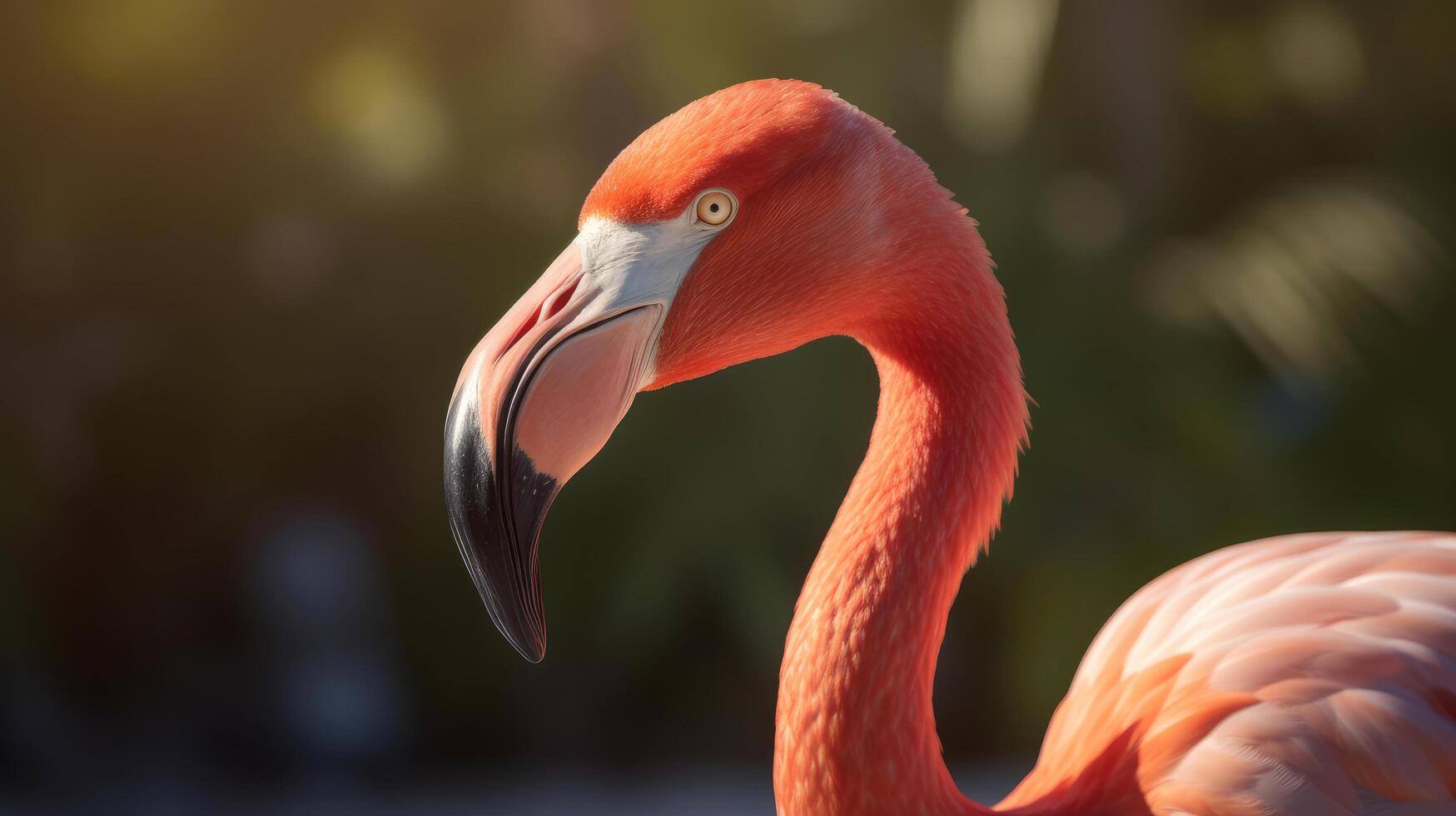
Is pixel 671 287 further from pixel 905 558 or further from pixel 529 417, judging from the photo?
pixel 905 558

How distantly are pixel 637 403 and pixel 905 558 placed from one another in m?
2.13

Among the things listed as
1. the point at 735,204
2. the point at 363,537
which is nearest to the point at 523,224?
the point at 363,537

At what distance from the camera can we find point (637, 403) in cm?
323

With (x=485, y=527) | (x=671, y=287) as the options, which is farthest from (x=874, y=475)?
(x=485, y=527)

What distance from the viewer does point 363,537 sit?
345cm

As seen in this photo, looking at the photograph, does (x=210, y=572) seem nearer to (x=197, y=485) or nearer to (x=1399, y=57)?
(x=197, y=485)

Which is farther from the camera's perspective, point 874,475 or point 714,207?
point 874,475

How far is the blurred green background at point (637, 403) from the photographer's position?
3150mm

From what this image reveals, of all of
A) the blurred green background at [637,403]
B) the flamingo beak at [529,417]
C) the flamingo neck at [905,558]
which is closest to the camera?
the flamingo beak at [529,417]

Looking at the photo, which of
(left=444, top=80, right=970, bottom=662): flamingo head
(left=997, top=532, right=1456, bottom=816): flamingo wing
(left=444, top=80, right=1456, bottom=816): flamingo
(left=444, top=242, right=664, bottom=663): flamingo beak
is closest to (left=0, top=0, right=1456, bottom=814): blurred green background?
(left=997, top=532, right=1456, bottom=816): flamingo wing

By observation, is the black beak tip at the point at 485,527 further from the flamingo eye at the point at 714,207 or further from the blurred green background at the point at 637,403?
the blurred green background at the point at 637,403

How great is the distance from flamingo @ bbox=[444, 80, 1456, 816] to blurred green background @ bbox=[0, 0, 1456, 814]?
192 cm

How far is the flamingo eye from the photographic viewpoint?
1.05 meters

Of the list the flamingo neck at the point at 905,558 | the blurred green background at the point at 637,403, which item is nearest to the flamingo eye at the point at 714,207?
the flamingo neck at the point at 905,558
